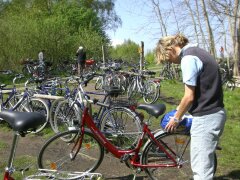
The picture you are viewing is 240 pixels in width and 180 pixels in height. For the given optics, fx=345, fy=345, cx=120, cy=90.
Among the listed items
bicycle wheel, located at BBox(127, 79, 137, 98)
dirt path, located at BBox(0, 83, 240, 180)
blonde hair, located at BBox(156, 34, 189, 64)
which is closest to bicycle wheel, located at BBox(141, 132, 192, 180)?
dirt path, located at BBox(0, 83, 240, 180)

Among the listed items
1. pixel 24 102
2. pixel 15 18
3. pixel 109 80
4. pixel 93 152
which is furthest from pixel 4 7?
pixel 93 152

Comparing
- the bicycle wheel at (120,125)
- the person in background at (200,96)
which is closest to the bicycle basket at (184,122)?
the person in background at (200,96)

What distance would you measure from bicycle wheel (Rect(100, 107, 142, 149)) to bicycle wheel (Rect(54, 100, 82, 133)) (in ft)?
1.61

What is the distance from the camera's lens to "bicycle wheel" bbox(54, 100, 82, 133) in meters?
5.22

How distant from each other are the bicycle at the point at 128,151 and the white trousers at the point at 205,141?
602 millimetres

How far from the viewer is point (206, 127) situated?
2.78 meters

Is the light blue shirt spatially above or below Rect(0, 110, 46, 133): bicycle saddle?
above

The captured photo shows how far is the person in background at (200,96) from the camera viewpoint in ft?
8.73

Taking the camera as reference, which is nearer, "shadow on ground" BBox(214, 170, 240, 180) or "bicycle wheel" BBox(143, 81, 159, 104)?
"shadow on ground" BBox(214, 170, 240, 180)

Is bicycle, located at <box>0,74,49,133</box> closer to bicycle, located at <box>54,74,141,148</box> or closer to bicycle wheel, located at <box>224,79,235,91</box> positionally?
bicycle, located at <box>54,74,141,148</box>

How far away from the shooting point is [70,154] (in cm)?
405

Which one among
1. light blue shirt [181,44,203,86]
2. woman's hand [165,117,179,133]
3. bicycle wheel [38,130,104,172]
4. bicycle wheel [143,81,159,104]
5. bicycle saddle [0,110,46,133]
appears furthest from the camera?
bicycle wheel [143,81,159,104]

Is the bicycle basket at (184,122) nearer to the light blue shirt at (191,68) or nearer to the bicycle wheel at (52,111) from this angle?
the light blue shirt at (191,68)

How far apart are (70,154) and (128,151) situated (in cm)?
74
